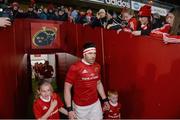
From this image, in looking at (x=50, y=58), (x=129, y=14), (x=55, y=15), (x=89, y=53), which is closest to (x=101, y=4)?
(x=55, y=15)

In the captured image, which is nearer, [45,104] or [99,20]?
[45,104]

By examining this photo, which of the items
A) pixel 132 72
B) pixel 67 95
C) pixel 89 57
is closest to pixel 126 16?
pixel 132 72

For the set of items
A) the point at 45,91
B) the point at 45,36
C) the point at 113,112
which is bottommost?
the point at 113,112

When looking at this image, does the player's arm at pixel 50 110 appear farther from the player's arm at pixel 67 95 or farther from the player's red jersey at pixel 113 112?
the player's red jersey at pixel 113 112

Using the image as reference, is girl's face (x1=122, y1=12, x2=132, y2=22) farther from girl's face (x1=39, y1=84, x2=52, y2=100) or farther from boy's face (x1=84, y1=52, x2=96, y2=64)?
girl's face (x1=39, y1=84, x2=52, y2=100)

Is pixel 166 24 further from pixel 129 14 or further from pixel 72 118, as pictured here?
pixel 72 118

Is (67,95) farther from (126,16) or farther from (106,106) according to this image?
(126,16)

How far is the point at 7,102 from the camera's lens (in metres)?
4.46

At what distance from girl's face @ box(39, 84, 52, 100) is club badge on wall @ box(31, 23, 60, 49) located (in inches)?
144

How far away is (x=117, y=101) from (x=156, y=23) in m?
1.45

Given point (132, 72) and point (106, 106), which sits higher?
point (132, 72)

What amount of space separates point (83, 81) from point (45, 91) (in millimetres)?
686

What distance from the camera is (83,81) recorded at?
4277 millimetres

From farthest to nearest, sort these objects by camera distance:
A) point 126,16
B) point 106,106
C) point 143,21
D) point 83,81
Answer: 1. point 126,16
2. point 106,106
3. point 143,21
4. point 83,81
